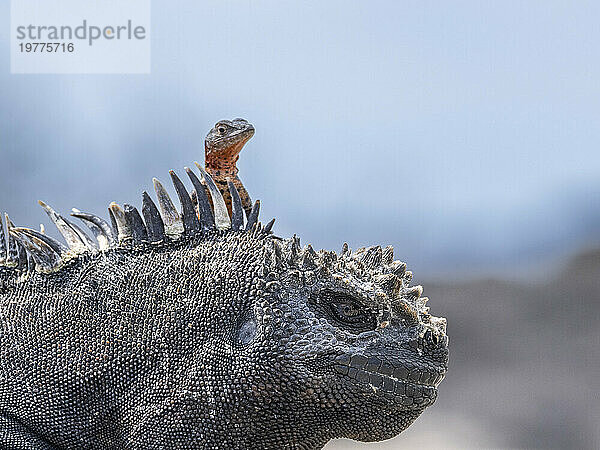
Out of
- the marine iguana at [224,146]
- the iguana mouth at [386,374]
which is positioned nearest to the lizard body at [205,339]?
the iguana mouth at [386,374]

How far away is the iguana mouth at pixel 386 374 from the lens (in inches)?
70.3

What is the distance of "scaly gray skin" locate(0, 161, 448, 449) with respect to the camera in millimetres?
1815

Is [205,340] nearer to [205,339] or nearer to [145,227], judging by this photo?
[205,339]

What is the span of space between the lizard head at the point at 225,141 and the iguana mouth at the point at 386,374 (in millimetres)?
1408

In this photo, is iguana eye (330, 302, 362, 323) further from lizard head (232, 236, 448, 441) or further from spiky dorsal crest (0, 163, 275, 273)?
spiky dorsal crest (0, 163, 275, 273)

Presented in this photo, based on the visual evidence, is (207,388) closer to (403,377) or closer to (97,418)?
(97,418)

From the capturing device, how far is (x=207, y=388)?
74.2 inches

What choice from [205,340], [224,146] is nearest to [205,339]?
[205,340]

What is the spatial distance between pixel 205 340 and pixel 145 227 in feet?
1.26

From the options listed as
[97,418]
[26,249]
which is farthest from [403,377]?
[26,249]

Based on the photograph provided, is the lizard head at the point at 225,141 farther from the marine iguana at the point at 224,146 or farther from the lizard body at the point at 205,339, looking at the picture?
the lizard body at the point at 205,339

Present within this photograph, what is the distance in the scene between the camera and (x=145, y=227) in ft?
6.82

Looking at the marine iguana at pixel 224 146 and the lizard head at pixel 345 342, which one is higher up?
the marine iguana at pixel 224 146

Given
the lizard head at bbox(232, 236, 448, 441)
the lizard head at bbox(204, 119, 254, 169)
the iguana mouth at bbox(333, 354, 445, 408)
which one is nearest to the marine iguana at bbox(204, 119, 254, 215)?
the lizard head at bbox(204, 119, 254, 169)
